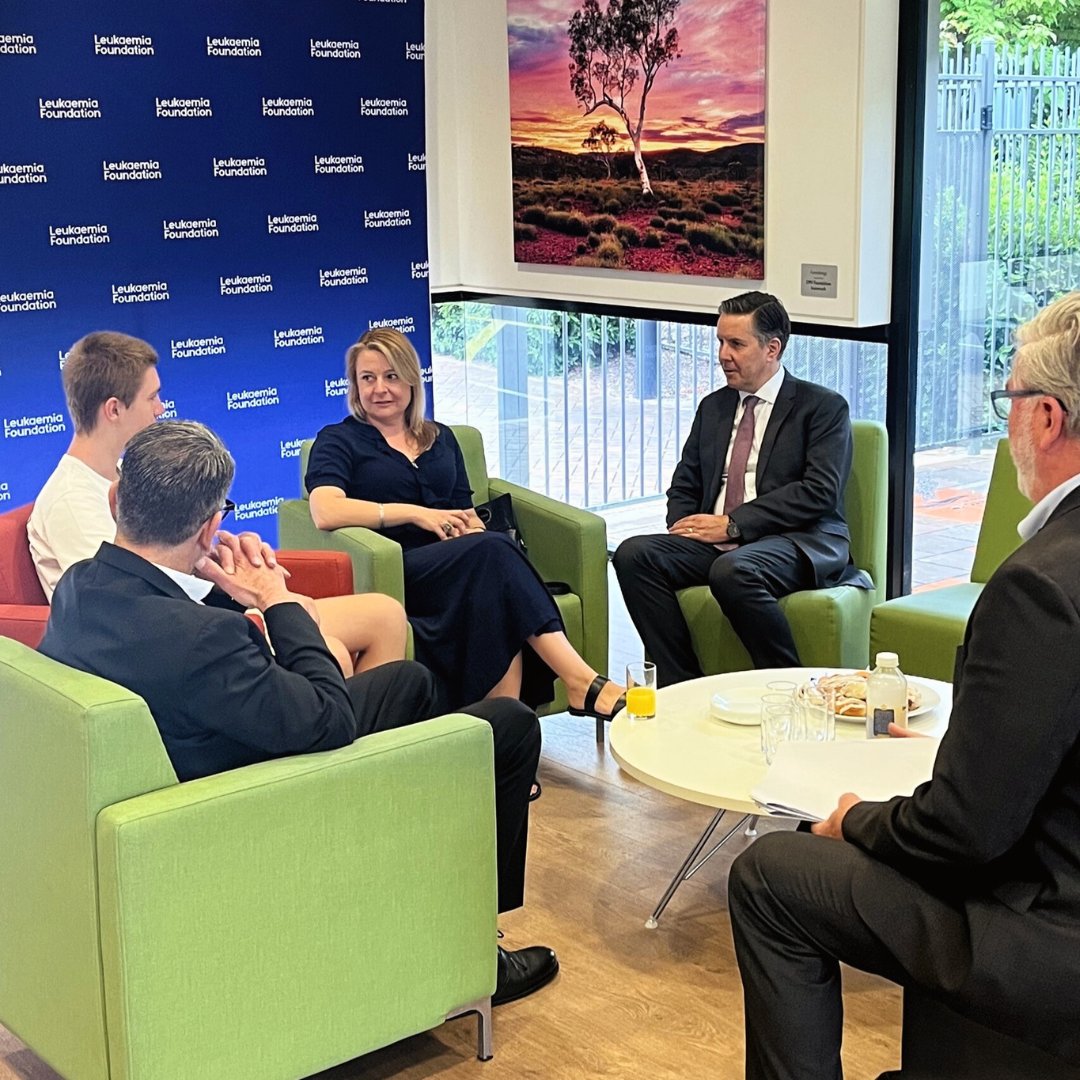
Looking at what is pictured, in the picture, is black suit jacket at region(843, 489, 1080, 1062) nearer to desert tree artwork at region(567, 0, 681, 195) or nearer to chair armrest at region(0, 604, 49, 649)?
chair armrest at region(0, 604, 49, 649)

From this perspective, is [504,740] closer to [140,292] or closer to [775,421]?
[775,421]

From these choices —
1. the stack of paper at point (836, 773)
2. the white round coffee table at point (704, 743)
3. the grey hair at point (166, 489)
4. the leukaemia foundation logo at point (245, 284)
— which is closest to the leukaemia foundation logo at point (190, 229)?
the leukaemia foundation logo at point (245, 284)

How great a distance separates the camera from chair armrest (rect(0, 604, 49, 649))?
12.0ft

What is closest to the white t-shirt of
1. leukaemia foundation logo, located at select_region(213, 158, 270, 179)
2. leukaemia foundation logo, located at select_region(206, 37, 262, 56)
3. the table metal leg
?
the table metal leg

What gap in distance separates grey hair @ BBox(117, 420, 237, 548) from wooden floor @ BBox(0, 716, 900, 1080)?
46.6 inches

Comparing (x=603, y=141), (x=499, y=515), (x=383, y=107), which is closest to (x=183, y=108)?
(x=383, y=107)

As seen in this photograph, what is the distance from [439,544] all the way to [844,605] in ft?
4.13

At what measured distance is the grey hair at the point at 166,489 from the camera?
9.19 feet

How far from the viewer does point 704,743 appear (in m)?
3.41

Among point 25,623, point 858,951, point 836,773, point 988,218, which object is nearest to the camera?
point 858,951

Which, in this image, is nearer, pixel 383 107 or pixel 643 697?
pixel 643 697

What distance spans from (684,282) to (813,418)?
4.74ft

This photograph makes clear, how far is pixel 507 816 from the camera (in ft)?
10.9

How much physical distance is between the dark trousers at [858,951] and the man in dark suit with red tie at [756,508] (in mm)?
2201
